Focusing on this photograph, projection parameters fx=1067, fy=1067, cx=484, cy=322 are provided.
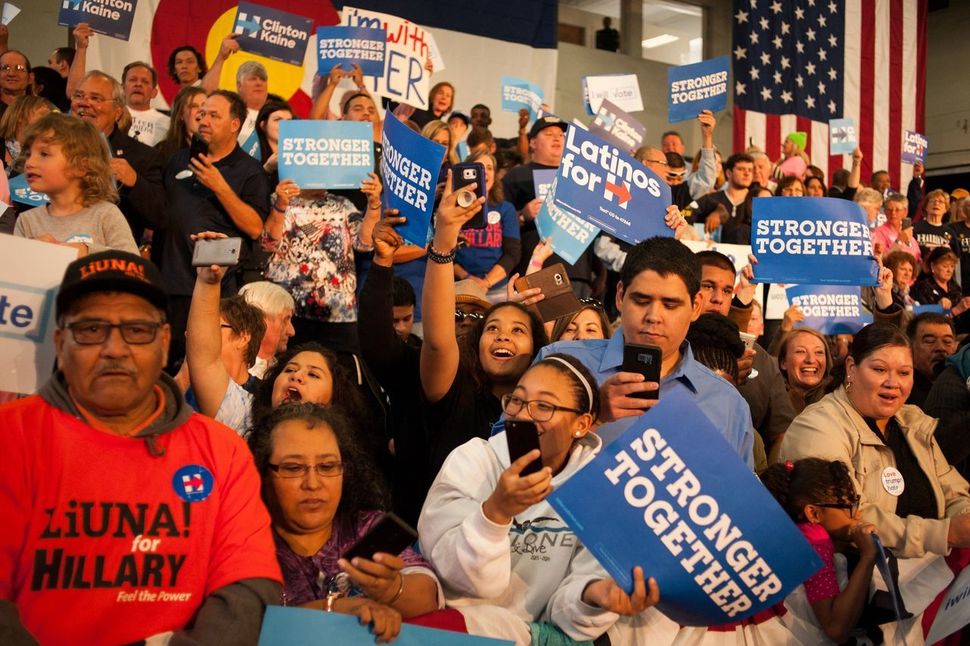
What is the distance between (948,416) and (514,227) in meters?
A: 3.08

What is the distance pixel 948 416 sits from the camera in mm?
5246

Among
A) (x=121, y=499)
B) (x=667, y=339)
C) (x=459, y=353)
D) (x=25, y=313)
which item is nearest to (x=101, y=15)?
(x=459, y=353)

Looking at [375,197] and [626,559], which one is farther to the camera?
[375,197]

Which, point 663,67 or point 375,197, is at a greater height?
point 663,67

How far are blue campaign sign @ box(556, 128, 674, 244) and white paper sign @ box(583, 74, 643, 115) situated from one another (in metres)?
5.60

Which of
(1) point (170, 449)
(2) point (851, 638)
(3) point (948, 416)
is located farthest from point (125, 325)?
(3) point (948, 416)

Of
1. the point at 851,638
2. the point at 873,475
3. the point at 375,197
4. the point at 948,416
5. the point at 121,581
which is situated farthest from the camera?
the point at 375,197

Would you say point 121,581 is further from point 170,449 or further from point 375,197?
point 375,197

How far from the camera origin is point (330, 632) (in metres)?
2.54

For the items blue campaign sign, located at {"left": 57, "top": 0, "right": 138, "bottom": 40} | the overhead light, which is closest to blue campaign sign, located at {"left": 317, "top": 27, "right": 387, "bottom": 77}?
blue campaign sign, located at {"left": 57, "top": 0, "right": 138, "bottom": 40}

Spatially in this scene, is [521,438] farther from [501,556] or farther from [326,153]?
[326,153]

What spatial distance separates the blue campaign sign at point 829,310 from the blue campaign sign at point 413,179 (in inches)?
137

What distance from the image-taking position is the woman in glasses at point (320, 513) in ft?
9.22

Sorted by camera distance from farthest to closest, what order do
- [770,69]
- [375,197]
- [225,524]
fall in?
[770,69] < [375,197] < [225,524]
